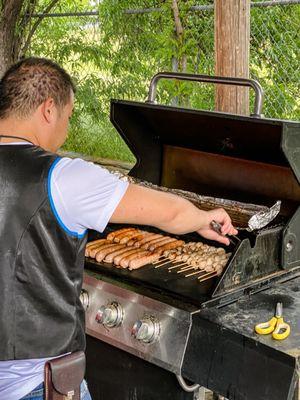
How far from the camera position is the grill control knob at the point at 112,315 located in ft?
8.27

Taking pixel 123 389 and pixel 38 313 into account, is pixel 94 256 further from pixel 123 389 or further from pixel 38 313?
pixel 38 313

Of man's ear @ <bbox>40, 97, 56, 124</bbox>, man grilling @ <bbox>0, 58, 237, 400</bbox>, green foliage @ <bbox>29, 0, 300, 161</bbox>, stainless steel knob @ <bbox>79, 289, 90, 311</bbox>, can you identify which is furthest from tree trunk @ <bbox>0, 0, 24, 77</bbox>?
man's ear @ <bbox>40, 97, 56, 124</bbox>

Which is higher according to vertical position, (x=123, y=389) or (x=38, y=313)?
(x=38, y=313)

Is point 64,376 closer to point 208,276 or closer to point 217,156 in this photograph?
point 208,276

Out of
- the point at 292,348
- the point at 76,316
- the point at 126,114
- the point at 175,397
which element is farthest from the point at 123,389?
the point at 126,114

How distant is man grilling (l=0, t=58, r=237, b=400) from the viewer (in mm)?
1876

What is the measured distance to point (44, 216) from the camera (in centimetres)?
189

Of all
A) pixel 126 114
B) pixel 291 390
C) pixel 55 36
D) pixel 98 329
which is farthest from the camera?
pixel 55 36

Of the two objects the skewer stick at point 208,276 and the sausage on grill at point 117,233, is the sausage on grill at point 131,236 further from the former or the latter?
the skewer stick at point 208,276

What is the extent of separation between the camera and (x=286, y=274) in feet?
8.94

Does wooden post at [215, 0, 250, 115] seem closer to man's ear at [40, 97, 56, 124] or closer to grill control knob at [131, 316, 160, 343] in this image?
grill control knob at [131, 316, 160, 343]

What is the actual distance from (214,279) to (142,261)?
0.35 m

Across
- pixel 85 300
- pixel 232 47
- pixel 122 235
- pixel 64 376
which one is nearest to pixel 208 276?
pixel 85 300

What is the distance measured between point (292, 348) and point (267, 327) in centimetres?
18
